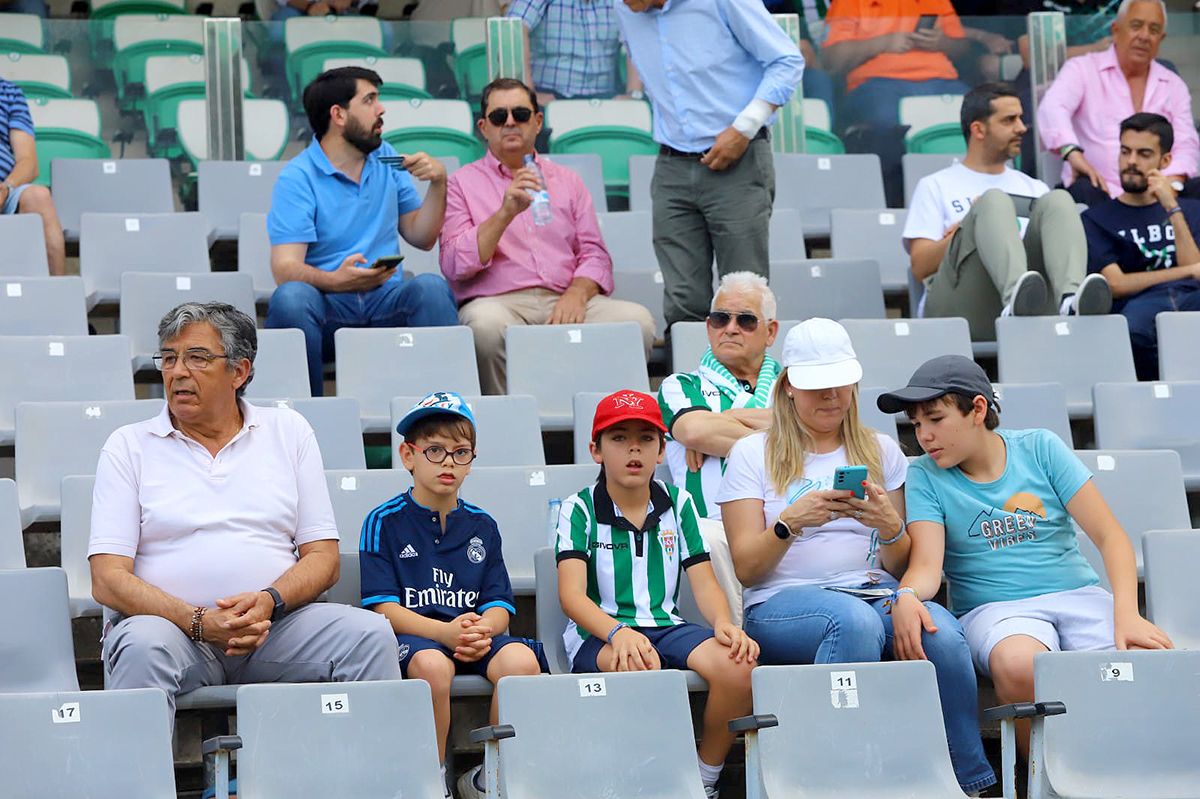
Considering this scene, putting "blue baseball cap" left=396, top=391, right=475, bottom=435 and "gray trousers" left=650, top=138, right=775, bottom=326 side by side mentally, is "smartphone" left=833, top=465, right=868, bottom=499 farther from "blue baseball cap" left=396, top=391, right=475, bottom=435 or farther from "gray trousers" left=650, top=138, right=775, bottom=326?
"gray trousers" left=650, top=138, right=775, bottom=326

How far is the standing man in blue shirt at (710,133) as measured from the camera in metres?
5.71

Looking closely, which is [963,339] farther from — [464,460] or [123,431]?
[123,431]

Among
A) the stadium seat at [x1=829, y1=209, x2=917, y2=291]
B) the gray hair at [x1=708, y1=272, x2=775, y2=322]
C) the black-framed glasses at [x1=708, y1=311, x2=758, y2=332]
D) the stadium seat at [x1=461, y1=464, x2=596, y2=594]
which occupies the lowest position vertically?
the stadium seat at [x1=461, y1=464, x2=596, y2=594]

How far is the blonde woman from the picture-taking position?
3.88 metres

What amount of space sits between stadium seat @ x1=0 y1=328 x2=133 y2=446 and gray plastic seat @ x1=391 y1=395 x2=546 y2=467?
33.4 inches

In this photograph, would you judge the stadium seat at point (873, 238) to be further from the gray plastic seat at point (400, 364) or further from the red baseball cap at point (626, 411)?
the red baseball cap at point (626, 411)

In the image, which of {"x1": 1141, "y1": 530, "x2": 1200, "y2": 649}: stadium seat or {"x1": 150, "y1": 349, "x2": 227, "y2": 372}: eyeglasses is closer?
{"x1": 150, "y1": 349, "x2": 227, "y2": 372}: eyeglasses

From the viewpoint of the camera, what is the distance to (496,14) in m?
7.59

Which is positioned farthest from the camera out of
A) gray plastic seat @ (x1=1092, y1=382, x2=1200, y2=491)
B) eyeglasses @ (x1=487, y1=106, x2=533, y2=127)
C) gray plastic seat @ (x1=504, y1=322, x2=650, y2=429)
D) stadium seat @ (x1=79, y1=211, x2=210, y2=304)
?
stadium seat @ (x1=79, y1=211, x2=210, y2=304)

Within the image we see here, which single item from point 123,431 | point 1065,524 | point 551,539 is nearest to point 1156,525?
point 1065,524

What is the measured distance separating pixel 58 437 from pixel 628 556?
1.59 meters

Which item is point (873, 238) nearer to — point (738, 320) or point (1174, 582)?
point (738, 320)

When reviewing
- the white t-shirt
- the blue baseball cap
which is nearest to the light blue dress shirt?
the white t-shirt

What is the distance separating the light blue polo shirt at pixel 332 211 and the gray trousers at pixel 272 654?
6.44 feet
